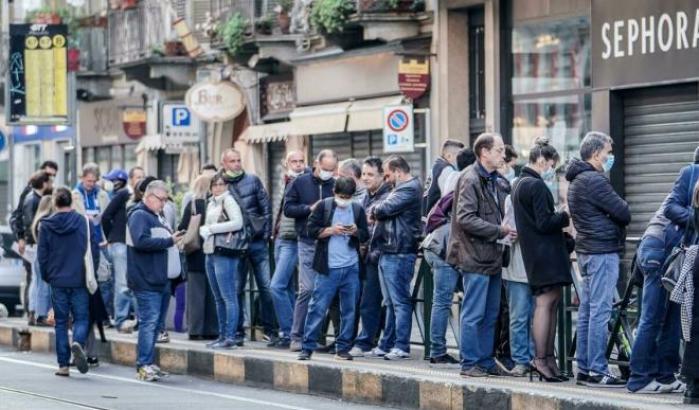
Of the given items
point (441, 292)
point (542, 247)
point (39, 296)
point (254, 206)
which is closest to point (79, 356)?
point (254, 206)

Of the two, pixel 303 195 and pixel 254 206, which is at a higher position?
pixel 303 195

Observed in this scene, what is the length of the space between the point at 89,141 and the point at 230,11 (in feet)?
33.6

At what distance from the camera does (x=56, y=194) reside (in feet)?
63.8

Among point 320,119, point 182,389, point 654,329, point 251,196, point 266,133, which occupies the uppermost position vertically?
point 320,119

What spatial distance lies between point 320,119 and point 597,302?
56.8ft

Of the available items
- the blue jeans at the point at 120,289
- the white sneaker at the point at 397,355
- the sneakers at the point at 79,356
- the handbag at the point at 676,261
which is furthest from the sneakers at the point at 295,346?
the handbag at the point at 676,261

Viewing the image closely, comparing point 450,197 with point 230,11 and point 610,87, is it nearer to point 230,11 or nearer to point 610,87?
point 610,87

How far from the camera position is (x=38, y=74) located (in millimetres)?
33531

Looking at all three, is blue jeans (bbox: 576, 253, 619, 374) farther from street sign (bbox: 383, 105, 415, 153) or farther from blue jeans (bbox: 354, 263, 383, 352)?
street sign (bbox: 383, 105, 415, 153)

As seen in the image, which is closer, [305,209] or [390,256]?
[390,256]

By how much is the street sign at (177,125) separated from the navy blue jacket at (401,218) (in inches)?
568

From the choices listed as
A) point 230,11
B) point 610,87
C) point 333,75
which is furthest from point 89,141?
point 610,87

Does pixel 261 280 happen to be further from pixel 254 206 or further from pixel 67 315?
pixel 67 315

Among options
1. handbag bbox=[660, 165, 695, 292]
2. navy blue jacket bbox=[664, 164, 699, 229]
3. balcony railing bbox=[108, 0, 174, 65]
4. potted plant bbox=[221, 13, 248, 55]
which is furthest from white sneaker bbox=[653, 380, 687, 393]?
balcony railing bbox=[108, 0, 174, 65]
